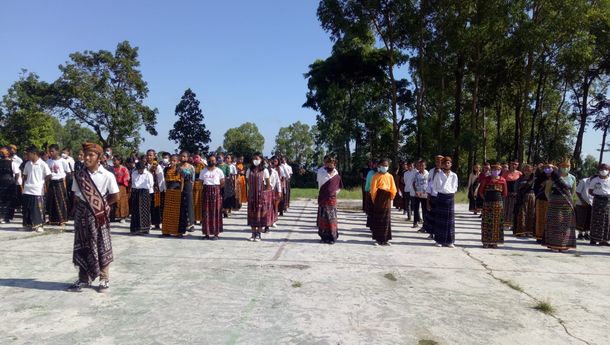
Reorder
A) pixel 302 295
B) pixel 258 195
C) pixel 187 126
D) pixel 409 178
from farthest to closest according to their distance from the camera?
pixel 187 126, pixel 409 178, pixel 258 195, pixel 302 295

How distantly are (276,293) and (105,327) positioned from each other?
2074 mm

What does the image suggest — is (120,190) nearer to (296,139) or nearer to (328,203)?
(328,203)

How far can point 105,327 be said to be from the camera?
4.59 metres

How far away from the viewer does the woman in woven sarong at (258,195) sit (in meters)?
10.1

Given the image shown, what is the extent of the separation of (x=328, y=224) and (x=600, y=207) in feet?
21.1

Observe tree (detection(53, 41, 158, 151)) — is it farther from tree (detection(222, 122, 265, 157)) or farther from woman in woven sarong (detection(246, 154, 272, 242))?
tree (detection(222, 122, 265, 157))

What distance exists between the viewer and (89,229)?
5.87m

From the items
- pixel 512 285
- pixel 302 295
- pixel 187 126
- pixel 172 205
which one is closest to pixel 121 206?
pixel 172 205

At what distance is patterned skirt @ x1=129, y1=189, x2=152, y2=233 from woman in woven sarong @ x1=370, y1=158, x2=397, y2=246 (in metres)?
5.23

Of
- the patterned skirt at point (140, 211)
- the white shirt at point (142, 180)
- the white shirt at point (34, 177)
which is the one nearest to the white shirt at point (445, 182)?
the white shirt at point (142, 180)

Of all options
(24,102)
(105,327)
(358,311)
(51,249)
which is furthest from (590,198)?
(24,102)

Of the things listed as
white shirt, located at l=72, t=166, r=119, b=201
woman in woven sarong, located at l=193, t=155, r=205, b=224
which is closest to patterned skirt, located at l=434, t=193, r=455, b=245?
woman in woven sarong, located at l=193, t=155, r=205, b=224

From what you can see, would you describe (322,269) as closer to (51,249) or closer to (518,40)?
(51,249)

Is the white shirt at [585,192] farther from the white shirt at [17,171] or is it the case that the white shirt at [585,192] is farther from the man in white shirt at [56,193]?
the white shirt at [17,171]
